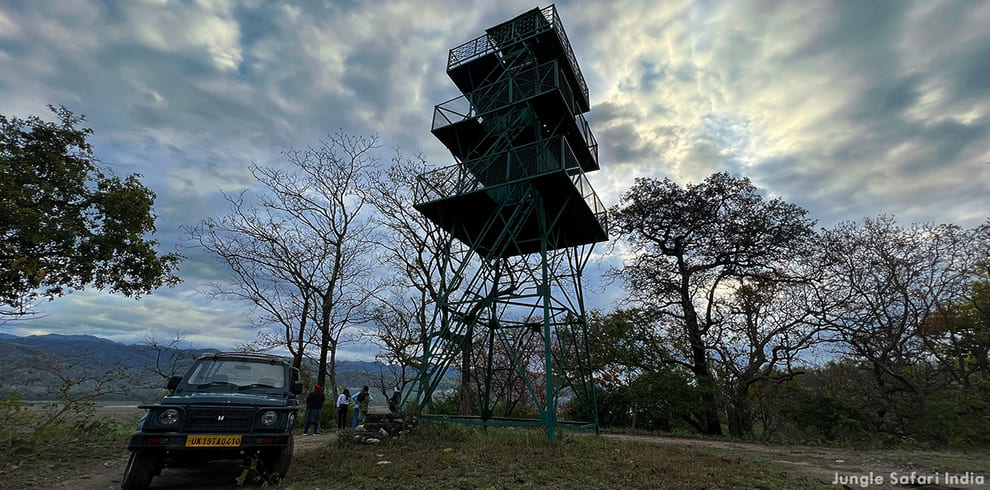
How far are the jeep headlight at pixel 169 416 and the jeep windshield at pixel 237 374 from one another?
1139 mm

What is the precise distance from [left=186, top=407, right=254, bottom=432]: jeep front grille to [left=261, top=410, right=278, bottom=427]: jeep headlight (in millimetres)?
Result: 162

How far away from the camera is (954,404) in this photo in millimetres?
14883

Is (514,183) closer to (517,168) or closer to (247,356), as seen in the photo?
(517,168)

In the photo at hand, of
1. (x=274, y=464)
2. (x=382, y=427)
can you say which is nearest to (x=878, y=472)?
(x=382, y=427)

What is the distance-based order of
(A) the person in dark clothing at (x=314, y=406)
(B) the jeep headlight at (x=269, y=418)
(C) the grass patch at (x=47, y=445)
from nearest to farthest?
1. (B) the jeep headlight at (x=269, y=418)
2. (C) the grass patch at (x=47, y=445)
3. (A) the person in dark clothing at (x=314, y=406)

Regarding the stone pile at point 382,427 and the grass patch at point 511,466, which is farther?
the stone pile at point 382,427

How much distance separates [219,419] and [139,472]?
109 centimetres

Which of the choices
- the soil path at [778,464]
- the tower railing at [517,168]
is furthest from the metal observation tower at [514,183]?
the soil path at [778,464]

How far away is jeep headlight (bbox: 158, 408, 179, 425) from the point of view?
535 cm

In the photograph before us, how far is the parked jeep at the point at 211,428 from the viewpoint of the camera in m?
5.28

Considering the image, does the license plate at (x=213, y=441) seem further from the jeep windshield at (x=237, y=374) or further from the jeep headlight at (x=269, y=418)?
the jeep windshield at (x=237, y=374)

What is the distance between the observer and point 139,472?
5.32 m

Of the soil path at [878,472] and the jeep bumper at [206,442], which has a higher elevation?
the jeep bumper at [206,442]

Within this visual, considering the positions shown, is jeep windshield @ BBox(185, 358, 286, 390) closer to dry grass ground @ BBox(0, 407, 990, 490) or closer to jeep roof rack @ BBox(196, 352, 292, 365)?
jeep roof rack @ BBox(196, 352, 292, 365)
